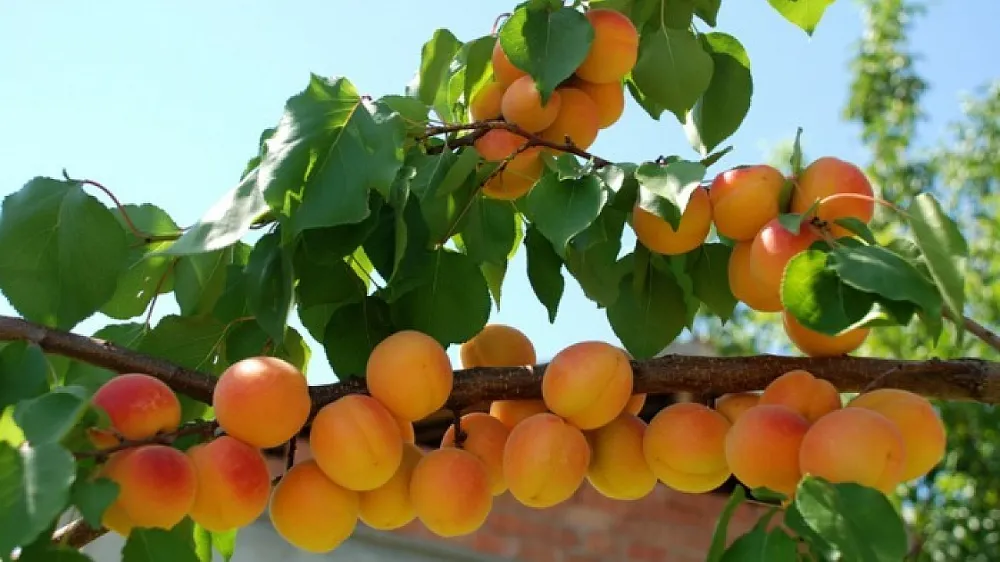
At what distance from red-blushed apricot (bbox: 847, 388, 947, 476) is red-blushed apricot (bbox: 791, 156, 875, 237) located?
121mm

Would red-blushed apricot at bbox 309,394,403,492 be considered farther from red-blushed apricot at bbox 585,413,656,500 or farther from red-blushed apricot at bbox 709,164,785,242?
red-blushed apricot at bbox 709,164,785,242

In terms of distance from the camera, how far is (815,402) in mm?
720

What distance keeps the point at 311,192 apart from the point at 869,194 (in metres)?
0.40

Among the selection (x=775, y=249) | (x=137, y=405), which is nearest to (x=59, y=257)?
(x=137, y=405)

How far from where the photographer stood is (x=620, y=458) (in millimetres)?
811

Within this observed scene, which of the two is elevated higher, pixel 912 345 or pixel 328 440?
pixel 328 440

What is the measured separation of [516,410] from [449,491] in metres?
0.12

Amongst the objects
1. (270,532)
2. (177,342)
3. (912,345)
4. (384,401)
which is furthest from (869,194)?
(912,345)

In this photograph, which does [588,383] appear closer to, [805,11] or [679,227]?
[679,227]

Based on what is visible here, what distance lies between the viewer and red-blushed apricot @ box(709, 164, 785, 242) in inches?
31.3

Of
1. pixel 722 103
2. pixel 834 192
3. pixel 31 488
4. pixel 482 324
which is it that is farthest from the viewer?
pixel 722 103

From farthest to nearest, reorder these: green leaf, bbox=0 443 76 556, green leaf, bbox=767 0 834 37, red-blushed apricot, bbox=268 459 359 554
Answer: green leaf, bbox=767 0 834 37
red-blushed apricot, bbox=268 459 359 554
green leaf, bbox=0 443 76 556

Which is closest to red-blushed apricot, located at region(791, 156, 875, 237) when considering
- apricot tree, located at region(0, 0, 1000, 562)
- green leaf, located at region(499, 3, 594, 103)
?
apricot tree, located at region(0, 0, 1000, 562)

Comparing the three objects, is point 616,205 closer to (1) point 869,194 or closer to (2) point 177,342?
(1) point 869,194
